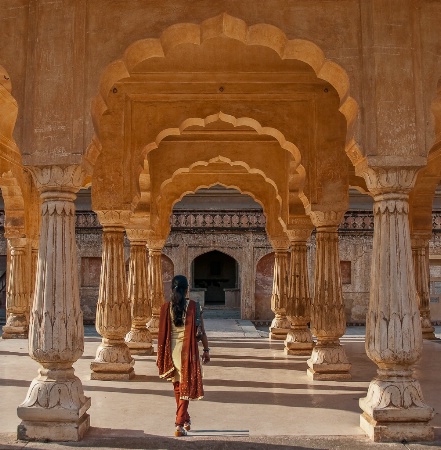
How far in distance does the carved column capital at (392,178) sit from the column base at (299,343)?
599cm

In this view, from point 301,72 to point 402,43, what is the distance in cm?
257

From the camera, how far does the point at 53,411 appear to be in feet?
16.9

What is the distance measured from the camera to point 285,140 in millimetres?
8641

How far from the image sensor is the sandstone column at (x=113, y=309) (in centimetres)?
843

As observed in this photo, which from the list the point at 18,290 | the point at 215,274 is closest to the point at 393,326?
the point at 18,290

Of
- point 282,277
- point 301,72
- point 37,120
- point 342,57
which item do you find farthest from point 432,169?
point 37,120

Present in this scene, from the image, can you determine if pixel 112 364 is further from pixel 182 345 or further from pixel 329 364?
pixel 182 345

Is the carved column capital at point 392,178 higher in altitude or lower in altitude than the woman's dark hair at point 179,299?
higher

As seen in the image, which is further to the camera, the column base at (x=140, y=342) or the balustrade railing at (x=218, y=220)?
the balustrade railing at (x=218, y=220)

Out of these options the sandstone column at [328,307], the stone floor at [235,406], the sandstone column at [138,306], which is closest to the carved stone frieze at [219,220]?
the sandstone column at [138,306]

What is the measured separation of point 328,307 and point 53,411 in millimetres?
4367

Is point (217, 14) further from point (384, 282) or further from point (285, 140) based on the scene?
point (285, 140)

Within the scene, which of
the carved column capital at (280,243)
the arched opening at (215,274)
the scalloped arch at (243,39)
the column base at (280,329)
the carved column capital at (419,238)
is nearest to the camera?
the scalloped arch at (243,39)

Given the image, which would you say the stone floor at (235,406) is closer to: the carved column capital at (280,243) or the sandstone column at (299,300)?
the sandstone column at (299,300)
